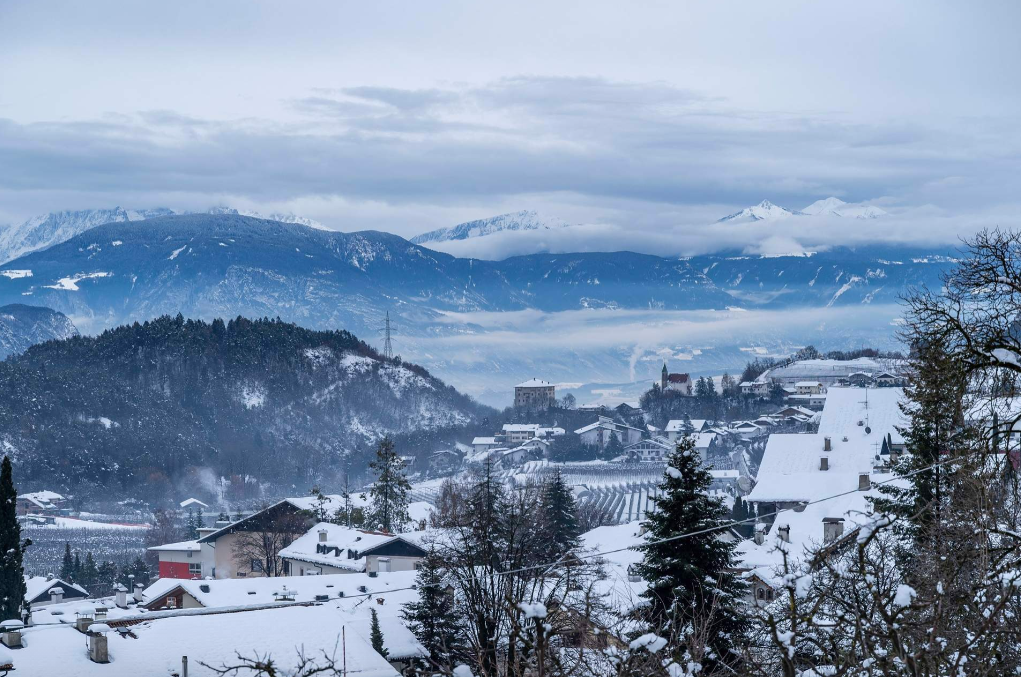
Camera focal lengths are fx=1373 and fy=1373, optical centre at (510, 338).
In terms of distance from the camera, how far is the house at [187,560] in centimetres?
8381

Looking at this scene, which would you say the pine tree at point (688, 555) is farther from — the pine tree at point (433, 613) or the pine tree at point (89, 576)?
the pine tree at point (89, 576)

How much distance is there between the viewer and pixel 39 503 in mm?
166375

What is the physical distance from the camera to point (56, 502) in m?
175

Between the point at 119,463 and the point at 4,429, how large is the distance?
18056mm

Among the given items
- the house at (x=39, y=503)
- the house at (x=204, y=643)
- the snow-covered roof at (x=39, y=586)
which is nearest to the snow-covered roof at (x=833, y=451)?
the snow-covered roof at (x=39, y=586)

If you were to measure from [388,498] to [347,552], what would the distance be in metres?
19.1

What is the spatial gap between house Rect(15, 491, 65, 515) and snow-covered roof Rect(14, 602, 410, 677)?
133868 millimetres

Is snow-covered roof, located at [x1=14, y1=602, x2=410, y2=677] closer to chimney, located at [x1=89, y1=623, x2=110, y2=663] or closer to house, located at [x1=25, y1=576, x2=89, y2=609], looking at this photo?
chimney, located at [x1=89, y1=623, x2=110, y2=663]

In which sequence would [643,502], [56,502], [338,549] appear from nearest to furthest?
[338,549] → [643,502] → [56,502]

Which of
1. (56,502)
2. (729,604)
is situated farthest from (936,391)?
(56,502)

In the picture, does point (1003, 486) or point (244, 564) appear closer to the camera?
point (1003, 486)

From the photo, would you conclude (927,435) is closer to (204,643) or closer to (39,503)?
(204,643)

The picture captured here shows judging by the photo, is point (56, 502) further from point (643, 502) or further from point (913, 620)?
point (913, 620)

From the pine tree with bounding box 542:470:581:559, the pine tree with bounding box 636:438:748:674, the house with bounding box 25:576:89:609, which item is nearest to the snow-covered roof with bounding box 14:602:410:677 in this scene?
the pine tree with bounding box 636:438:748:674
